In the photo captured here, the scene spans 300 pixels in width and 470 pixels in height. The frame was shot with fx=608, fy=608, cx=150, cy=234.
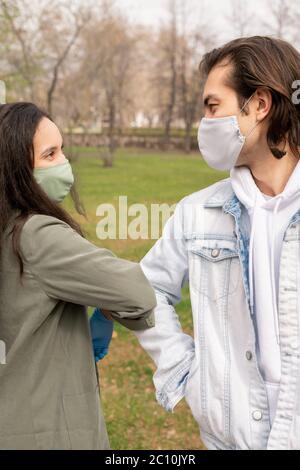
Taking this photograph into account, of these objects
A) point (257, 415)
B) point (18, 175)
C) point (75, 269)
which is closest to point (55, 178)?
point (18, 175)

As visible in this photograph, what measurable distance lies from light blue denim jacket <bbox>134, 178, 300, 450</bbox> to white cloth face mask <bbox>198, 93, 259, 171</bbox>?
0.30 ft

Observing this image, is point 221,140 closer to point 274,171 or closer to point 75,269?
point 274,171

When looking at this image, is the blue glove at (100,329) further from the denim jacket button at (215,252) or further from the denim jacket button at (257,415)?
the denim jacket button at (257,415)

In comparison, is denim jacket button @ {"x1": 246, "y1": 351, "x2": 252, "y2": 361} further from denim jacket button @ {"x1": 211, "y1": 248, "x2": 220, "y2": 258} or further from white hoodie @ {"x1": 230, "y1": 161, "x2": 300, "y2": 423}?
denim jacket button @ {"x1": 211, "y1": 248, "x2": 220, "y2": 258}

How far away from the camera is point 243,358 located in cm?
188

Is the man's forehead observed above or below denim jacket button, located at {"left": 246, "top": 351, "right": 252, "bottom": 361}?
above

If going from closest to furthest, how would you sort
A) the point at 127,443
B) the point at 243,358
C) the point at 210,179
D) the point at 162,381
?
the point at 243,358 < the point at 162,381 < the point at 127,443 < the point at 210,179

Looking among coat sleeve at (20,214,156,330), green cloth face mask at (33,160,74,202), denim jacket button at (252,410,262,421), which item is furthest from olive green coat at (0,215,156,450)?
denim jacket button at (252,410,262,421)

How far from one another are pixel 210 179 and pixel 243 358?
71.2 ft

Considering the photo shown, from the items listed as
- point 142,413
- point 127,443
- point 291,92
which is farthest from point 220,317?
point 142,413

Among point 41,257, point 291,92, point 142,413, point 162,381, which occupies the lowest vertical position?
point 142,413

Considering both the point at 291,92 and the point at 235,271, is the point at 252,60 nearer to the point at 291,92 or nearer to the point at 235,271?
the point at 291,92

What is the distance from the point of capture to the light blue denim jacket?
1827 millimetres

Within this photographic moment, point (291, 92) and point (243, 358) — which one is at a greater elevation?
point (291, 92)
